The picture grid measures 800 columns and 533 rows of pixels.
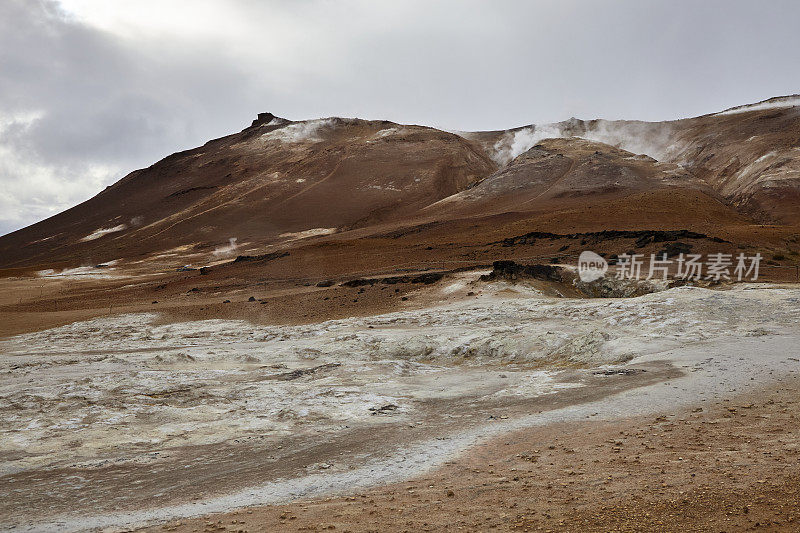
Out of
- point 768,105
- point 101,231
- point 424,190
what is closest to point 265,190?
point 424,190

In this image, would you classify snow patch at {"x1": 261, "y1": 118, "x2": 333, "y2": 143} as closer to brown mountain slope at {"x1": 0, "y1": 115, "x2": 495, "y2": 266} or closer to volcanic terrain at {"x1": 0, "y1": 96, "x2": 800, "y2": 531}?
brown mountain slope at {"x1": 0, "y1": 115, "x2": 495, "y2": 266}

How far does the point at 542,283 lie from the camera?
1118 inches

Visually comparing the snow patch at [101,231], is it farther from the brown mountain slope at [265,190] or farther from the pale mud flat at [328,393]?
the pale mud flat at [328,393]

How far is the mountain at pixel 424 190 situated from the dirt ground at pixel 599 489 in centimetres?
3618

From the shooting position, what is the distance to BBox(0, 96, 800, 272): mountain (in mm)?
60594

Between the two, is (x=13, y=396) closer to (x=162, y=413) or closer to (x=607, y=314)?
(x=162, y=413)

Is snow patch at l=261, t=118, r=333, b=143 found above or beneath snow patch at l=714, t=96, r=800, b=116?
above

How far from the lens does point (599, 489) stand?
19.3 feet

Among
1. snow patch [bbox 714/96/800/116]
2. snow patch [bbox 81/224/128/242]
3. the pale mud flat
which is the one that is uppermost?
snow patch [bbox 714/96/800/116]

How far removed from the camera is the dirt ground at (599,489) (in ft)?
16.5

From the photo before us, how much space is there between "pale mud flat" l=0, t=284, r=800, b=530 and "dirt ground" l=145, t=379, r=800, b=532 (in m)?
0.67

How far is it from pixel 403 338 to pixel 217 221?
276ft

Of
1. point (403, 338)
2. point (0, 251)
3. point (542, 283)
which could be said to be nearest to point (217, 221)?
point (0, 251)

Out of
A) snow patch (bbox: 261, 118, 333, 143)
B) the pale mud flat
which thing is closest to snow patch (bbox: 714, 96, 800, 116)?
snow patch (bbox: 261, 118, 333, 143)
